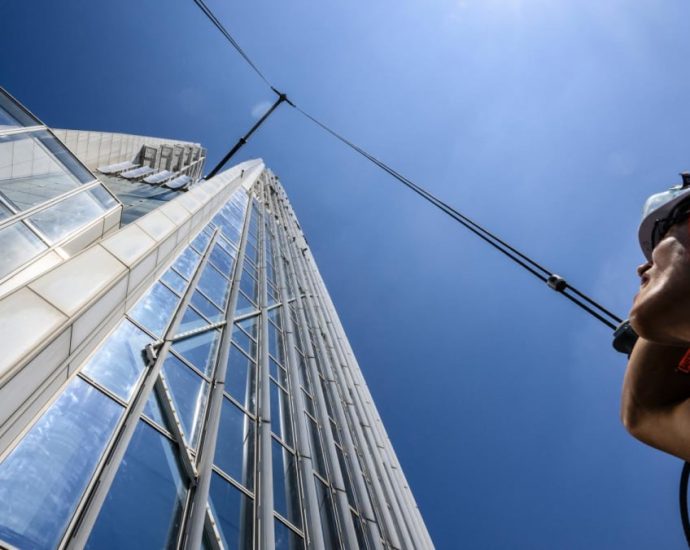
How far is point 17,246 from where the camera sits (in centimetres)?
712

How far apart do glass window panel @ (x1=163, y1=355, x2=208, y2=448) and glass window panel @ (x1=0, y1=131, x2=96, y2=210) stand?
4.31 metres

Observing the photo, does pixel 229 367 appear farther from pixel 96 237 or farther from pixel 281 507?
pixel 96 237

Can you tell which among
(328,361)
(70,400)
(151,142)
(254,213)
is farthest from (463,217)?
(151,142)

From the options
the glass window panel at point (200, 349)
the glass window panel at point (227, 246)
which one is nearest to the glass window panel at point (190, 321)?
the glass window panel at point (200, 349)

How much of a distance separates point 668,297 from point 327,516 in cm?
964

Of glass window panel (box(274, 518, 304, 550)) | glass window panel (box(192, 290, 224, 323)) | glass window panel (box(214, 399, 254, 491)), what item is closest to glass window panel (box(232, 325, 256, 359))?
glass window panel (box(192, 290, 224, 323))

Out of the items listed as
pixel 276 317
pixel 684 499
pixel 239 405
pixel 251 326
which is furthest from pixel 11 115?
pixel 684 499

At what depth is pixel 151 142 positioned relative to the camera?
49.9 metres

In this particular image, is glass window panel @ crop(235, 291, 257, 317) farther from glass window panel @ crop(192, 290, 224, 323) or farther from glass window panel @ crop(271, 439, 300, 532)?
glass window panel @ crop(271, 439, 300, 532)

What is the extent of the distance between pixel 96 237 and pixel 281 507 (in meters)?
7.62

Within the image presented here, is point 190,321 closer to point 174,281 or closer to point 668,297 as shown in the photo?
point 174,281

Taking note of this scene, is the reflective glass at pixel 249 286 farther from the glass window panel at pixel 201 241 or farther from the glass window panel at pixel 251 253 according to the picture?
the glass window panel at pixel 201 241

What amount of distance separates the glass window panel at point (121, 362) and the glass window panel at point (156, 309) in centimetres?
45

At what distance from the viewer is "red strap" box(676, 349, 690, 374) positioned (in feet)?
7.58
